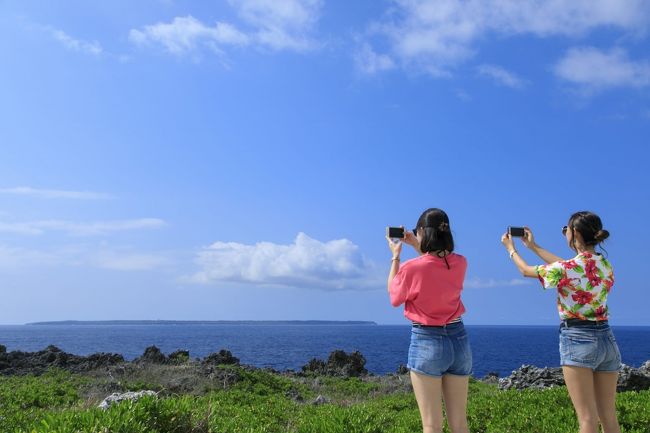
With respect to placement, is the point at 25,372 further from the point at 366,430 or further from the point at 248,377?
the point at 366,430

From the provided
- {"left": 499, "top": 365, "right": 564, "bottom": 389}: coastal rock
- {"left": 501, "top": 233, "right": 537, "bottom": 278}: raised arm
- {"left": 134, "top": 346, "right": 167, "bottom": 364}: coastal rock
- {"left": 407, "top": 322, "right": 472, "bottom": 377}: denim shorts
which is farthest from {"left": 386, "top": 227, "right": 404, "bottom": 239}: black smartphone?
{"left": 134, "top": 346, "right": 167, "bottom": 364}: coastal rock

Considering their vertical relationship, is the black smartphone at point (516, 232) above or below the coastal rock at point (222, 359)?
above

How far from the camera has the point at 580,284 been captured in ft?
18.2

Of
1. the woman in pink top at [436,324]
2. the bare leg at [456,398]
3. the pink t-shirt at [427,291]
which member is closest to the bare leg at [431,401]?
the woman in pink top at [436,324]

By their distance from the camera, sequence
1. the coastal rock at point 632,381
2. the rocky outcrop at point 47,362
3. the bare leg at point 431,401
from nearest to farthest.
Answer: the bare leg at point 431,401 < the coastal rock at point 632,381 < the rocky outcrop at point 47,362

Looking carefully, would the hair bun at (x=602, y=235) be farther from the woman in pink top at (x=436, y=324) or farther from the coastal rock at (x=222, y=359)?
the coastal rock at (x=222, y=359)

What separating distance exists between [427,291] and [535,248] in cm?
205

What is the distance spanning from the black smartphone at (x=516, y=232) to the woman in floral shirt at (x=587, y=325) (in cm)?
77

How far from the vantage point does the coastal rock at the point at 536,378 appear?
711 inches

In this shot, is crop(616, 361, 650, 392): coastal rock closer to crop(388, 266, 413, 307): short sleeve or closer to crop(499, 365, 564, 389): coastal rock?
crop(499, 365, 564, 389): coastal rock

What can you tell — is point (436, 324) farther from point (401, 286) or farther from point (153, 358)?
point (153, 358)

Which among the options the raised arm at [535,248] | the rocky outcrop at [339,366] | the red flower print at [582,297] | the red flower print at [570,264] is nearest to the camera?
the red flower print at [582,297]

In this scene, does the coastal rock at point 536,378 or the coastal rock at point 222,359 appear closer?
the coastal rock at point 536,378

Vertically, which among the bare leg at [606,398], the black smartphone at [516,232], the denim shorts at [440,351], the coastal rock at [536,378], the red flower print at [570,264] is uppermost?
the black smartphone at [516,232]
